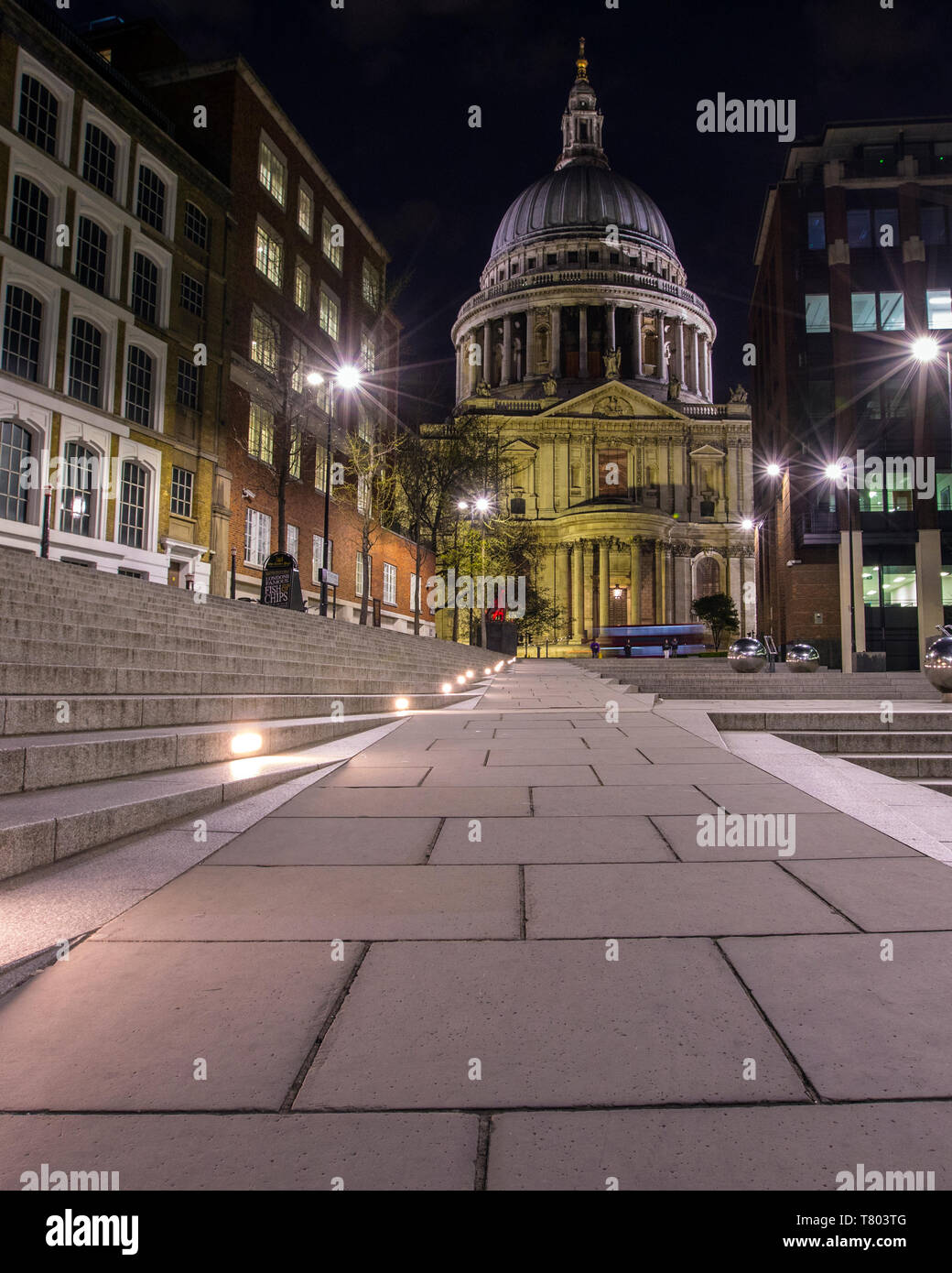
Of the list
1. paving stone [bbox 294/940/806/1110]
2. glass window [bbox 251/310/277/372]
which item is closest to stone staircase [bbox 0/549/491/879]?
paving stone [bbox 294/940/806/1110]

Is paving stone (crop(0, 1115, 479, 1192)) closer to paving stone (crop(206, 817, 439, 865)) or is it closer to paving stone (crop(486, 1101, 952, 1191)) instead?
paving stone (crop(486, 1101, 952, 1191))

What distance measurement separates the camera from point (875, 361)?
4109cm

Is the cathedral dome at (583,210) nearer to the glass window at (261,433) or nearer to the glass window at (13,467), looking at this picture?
the glass window at (261,433)

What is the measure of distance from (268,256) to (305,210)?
5593mm

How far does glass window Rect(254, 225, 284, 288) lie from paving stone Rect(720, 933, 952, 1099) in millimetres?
37431

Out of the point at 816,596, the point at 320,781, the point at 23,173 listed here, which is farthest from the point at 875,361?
the point at 320,781

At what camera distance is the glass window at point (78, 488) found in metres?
24.4

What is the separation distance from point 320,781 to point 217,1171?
4064mm

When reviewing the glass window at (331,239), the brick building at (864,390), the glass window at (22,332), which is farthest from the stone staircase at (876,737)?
the glass window at (331,239)

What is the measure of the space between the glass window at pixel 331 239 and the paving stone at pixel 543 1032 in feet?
146

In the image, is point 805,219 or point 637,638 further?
point 637,638

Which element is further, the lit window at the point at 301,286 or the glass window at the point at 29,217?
the lit window at the point at 301,286

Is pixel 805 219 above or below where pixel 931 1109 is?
above

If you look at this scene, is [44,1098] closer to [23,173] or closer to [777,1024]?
[777,1024]
